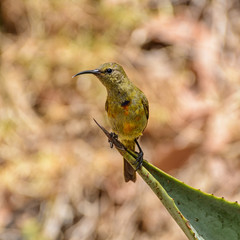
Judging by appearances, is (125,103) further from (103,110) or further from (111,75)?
(103,110)

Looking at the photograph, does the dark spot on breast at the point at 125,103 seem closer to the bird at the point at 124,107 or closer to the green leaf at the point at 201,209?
the bird at the point at 124,107

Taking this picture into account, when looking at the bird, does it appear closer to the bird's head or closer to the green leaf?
the bird's head

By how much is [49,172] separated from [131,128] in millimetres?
2440

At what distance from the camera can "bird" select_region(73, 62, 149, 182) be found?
2.20m

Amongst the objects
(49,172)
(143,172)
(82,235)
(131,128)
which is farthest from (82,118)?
(143,172)

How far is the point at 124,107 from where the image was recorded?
7.28 feet

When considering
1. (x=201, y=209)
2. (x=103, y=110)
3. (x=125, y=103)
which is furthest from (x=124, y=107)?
(x=103, y=110)

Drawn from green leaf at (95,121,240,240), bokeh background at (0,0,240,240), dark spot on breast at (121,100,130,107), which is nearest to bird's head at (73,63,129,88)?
dark spot on breast at (121,100,130,107)

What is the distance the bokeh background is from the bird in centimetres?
200

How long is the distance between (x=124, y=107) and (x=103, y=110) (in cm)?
262

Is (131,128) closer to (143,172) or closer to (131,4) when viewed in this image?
(143,172)

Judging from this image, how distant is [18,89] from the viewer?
16.8 feet

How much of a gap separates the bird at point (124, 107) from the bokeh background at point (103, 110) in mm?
2002

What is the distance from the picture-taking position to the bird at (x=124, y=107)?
2197 mm
